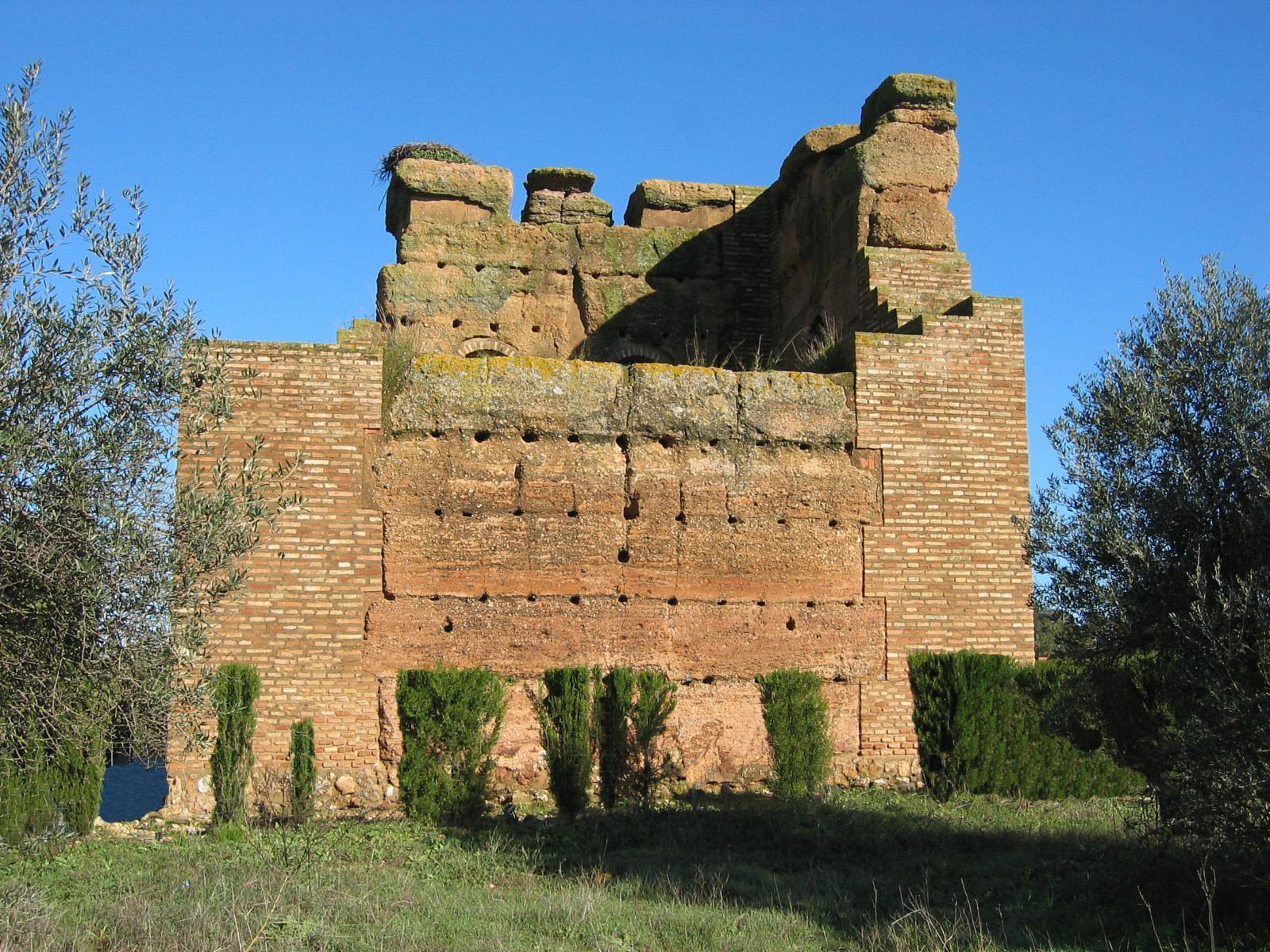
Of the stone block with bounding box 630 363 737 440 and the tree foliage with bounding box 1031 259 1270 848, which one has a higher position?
the stone block with bounding box 630 363 737 440

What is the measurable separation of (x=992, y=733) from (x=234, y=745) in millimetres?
6121

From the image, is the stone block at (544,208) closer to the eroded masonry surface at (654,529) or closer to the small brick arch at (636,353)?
the small brick arch at (636,353)

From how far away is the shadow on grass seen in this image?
21.5ft

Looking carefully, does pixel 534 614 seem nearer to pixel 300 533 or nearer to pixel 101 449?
pixel 300 533

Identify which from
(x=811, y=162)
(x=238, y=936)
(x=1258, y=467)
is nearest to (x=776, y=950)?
(x=238, y=936)

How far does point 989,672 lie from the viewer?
35.0ft

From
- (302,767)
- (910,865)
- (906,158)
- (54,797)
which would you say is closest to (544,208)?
(906,158)

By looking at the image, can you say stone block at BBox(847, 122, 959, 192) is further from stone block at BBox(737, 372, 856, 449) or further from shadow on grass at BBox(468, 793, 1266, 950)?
shadow on grass at BBox(468, 793, 1266, 950)

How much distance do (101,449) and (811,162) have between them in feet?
33.2

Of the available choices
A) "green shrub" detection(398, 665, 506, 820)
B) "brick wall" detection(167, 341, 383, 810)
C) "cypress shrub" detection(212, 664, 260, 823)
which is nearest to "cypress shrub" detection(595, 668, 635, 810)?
"green shrub" detection(398, 665, 506, 820)

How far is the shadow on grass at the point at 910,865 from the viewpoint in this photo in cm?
656

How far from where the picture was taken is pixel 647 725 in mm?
10148

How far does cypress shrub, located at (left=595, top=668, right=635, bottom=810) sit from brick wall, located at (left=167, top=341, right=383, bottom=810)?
1781mm

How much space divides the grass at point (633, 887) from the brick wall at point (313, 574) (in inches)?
40.9
